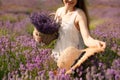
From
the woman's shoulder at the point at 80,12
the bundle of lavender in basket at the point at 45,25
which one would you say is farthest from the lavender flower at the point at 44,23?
the woman's shoulder at the point at 80,12

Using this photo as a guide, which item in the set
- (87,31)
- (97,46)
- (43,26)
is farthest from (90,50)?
(43,26)

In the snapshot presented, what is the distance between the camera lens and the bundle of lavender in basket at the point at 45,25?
17.5ft

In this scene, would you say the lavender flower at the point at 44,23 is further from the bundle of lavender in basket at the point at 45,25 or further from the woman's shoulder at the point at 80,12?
the woman's shoulder at the point at 80,12

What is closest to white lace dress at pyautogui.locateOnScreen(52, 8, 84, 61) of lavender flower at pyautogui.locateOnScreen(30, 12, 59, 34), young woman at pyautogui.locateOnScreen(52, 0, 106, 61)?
young woman at pyautogui.locateOnScreen(52, 0, 106, 61)

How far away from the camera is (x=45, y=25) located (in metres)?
5.30

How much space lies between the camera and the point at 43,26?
17.4 feet

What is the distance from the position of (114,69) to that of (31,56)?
123 centimetres

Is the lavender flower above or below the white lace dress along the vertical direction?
above

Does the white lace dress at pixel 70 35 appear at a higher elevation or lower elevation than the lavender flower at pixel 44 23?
lower

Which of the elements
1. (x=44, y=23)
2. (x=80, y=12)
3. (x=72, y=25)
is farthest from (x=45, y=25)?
(x=80, y=12)

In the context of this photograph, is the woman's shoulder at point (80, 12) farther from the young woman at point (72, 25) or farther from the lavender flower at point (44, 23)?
Answer: the lavender flower at point (44, 23)

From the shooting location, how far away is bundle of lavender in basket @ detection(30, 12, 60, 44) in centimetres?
532

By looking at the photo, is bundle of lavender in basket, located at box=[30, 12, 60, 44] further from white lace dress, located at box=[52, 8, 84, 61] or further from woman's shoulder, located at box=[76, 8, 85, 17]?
woman's shoulder, located at box=[76, 8, 85, 17]

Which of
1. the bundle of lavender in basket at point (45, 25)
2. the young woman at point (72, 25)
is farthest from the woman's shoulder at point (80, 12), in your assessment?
the bundle of lavender in basket at point (45, 25)
